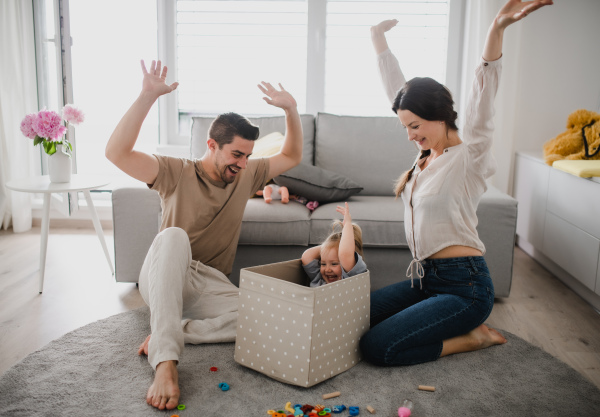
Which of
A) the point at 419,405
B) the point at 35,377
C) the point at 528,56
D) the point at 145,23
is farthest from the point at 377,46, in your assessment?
the point at 145,23

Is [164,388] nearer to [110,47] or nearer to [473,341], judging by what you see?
[473,341]

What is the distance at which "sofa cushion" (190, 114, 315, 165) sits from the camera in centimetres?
314

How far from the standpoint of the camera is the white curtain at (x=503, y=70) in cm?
350

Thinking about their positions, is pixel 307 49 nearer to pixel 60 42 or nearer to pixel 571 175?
pixel 60 42

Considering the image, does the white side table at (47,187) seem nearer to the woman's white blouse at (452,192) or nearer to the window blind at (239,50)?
the window blind at (239,50)

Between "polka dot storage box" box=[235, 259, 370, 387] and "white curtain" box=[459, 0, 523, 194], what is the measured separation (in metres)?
2.04

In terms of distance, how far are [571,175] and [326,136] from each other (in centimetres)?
128

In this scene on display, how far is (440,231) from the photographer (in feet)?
6.46

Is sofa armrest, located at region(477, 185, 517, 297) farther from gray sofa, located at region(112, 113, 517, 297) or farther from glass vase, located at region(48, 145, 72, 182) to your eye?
glass vase, located at region(48, 145, 72, 182)

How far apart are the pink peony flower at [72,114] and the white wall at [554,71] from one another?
250cm

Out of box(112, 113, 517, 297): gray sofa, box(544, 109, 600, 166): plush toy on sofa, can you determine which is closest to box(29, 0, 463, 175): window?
box(544, 109, 600, 166): plush toy on sofa

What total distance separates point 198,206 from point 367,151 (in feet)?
4.12

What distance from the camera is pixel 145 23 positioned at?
14.0ft

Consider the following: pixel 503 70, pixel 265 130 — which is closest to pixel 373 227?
pixel 265 130
